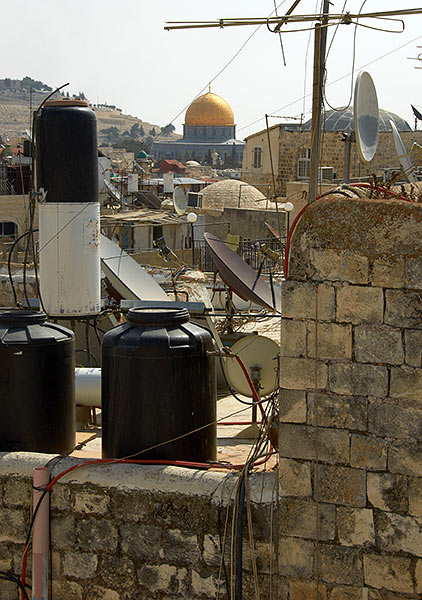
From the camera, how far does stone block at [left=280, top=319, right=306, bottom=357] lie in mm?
4230

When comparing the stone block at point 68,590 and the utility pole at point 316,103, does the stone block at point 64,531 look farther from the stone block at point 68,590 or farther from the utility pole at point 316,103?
the utility pole at point 316,103

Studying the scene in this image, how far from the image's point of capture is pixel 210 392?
5418 mm

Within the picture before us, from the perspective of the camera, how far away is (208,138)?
379 ft

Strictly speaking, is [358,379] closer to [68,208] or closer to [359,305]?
[359,305]

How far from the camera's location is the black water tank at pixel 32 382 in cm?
557

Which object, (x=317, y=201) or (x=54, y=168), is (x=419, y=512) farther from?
(x=54, y=168)

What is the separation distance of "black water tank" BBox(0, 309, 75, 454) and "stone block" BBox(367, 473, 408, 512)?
8.17 ft

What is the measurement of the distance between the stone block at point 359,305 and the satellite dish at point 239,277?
4724 mm

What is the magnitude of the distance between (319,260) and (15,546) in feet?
8.44

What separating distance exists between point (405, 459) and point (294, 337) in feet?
2.69

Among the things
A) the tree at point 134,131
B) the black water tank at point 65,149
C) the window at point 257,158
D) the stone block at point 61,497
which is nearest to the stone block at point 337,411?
the stone block at point 61,497

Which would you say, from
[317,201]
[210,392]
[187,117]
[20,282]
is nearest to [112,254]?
[20,282]

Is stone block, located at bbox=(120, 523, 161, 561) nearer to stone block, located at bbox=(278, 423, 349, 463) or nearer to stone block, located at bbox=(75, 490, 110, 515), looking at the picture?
stone block, located at bbox=(75, 490, 110, 515)

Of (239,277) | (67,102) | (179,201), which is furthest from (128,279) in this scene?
(179,201)
